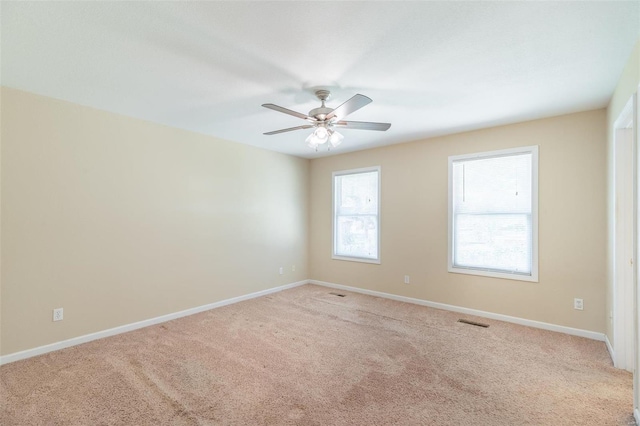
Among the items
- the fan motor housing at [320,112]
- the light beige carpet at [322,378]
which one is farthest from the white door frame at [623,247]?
the fan motor housing at [320,112]

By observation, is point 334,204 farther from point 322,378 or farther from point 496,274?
point 322,378

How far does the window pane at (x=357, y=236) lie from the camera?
17.1 ft

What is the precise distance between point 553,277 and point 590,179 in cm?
118

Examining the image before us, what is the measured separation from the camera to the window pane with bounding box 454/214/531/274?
3.76m

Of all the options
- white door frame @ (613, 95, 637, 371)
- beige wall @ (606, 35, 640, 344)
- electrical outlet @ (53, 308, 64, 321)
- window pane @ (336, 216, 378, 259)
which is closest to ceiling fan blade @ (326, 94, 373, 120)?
beige wall @ (606, 35, 640, 344)

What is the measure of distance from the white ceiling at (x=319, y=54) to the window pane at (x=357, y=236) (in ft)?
7.70

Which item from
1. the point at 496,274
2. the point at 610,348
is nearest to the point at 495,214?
the point at 496,274

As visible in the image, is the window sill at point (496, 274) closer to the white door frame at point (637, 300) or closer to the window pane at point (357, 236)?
the window pane at point (357, 236)

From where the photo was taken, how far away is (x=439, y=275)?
4.39 metres

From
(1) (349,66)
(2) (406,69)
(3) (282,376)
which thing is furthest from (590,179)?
(3) (282,376)

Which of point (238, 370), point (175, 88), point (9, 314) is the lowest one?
point (238, 370)

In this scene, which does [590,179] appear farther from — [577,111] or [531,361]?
[531,361]

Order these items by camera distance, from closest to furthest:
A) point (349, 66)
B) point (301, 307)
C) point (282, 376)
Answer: point (349, 66) < point (282, 376) < point (301, 307)

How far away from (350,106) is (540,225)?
9.42 ft
